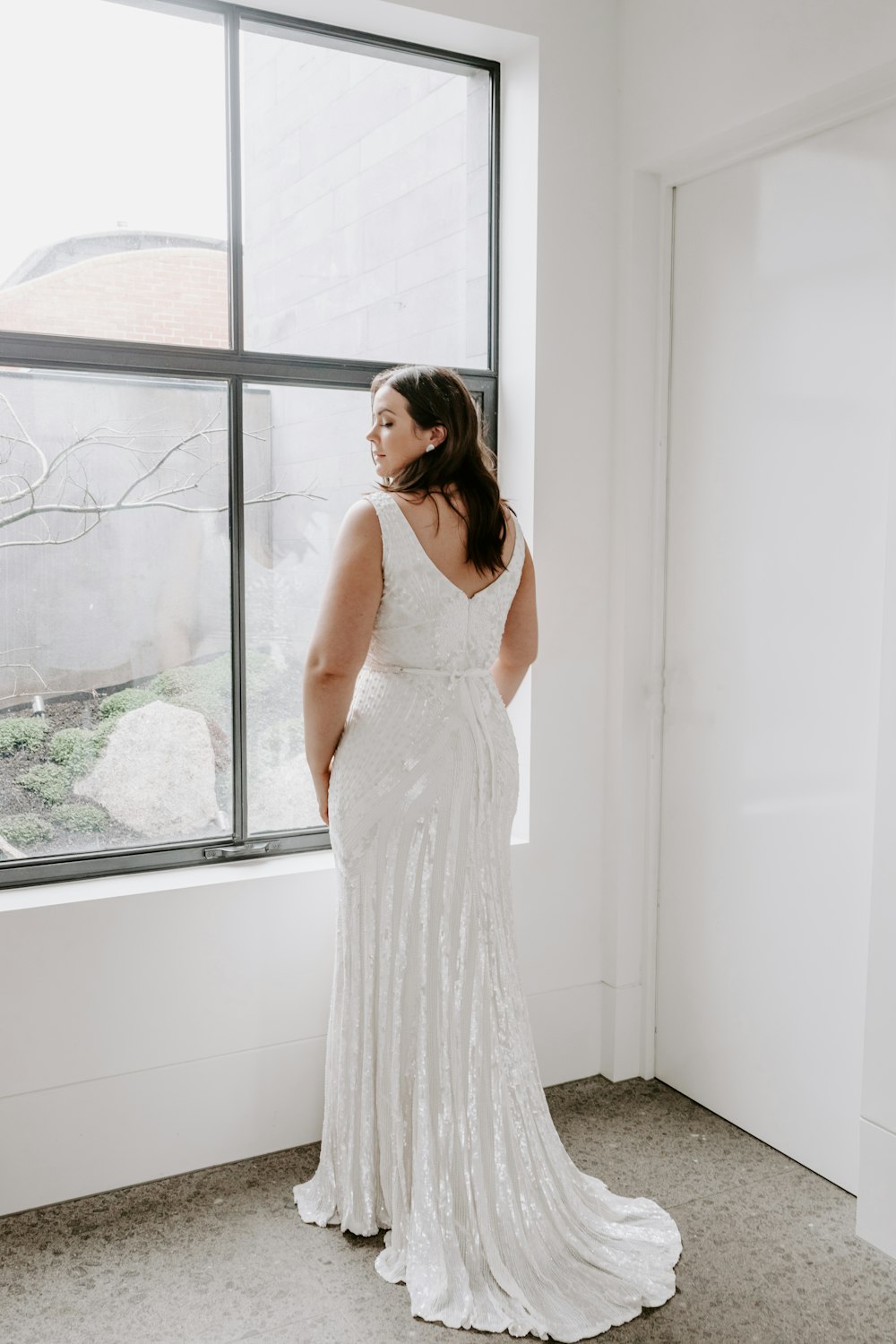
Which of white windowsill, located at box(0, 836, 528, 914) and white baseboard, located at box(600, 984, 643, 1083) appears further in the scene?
white baseboard, located at box(600, 984, 643, 1083)

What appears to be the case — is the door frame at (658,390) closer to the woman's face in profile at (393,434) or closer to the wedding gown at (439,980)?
the wedding gown at (439,980)

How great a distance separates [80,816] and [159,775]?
0.19m

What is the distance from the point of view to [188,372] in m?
2.50

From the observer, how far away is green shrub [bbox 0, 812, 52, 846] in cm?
241

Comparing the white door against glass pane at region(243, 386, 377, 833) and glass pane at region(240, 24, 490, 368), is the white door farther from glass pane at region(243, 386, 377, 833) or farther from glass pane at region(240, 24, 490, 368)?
glass pane at region(243, 386, 377, 833)

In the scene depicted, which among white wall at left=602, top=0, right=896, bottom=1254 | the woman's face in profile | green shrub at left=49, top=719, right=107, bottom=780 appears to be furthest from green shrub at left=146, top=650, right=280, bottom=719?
white wall at left=602, top=0, right=896, bottom=1254

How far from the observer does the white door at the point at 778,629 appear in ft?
7.63

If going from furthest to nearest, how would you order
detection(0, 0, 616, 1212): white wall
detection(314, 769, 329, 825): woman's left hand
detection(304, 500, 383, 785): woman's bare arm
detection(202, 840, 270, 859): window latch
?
detection(202, 840, 270, 859): window latch → detection(0, 0, 616, 1212): white wall → detection(314, 769, 329, 825): woman's left hand → detection(304, 500, 383, 785): woman's bare arm

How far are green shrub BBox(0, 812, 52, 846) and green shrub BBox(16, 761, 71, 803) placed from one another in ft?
0.16

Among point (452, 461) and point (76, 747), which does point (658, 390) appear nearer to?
point (452, 461)

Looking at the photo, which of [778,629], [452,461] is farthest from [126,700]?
[778,629]

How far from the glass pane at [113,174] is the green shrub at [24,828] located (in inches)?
40.8

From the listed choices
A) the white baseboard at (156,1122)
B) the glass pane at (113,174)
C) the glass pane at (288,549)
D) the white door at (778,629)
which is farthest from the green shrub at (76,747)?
the white door at (778,629)

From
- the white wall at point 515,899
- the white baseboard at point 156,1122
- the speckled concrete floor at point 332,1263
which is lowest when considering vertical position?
the speckled concrete floor at point 332,1263
